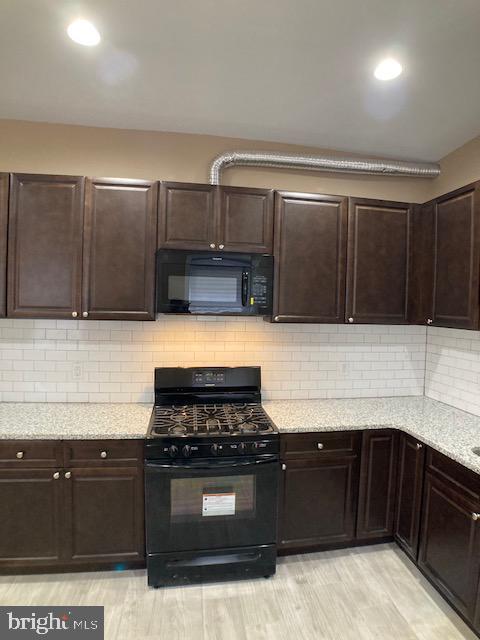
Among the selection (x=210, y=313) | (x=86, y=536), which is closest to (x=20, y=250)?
(x=210, y=313)

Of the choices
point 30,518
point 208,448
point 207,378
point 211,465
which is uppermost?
point 207,378

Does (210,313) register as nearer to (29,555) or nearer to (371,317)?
(371,317)

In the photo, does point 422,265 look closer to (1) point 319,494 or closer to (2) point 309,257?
(2) point 309,257

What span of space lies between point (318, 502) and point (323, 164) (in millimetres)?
2346

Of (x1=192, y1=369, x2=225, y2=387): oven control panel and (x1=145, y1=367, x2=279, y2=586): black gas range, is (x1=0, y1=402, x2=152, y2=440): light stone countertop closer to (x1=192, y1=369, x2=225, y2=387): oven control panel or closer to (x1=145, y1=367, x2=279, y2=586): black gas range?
(x1=145, y1=367, x2=279, y2=586): black gas range

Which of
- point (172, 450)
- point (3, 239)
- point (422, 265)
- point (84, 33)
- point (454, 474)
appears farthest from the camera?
point (422, 265)

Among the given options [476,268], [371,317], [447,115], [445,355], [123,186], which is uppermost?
[447,115]

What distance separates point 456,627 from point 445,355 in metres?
1.69

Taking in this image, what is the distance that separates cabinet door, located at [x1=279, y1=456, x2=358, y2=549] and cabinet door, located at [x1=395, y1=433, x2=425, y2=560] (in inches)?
12.1

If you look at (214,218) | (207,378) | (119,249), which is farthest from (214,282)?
(207,378)

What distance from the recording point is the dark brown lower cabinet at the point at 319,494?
2197 mm

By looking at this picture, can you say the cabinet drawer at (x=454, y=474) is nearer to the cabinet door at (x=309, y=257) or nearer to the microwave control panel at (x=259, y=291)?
the cabinet door at (x=309, y=257)

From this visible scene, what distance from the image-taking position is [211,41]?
179 cm

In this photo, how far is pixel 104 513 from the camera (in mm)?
2068
